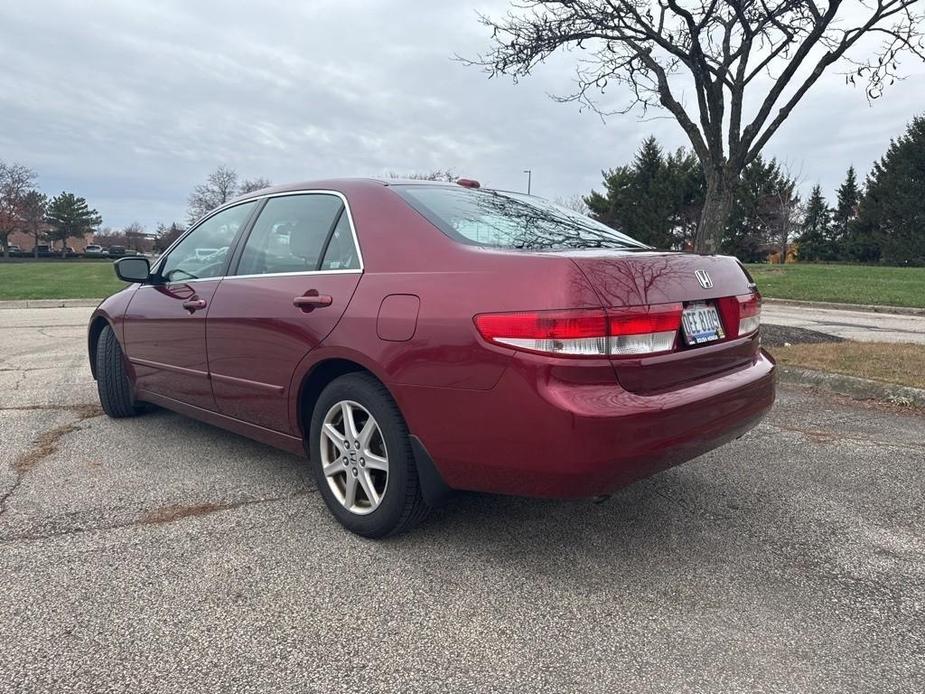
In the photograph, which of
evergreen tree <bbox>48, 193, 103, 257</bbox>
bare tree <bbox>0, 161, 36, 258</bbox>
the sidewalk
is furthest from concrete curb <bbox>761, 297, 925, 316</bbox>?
evergreen tree <bbox>48, 193, 103, 257</bbox>

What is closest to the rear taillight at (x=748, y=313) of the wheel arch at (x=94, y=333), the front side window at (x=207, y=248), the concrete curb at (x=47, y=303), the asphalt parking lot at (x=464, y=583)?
the asphalt parking lot at (x=464, y=583)

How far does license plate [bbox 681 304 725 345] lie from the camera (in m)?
2.48

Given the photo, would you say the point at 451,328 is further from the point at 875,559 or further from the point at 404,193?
the point at 875,559

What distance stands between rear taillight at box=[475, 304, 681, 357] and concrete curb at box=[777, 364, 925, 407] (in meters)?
4.01

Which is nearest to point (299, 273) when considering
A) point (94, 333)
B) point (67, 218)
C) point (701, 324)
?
point (701, 324)

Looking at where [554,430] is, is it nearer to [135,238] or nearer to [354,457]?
[354,457]

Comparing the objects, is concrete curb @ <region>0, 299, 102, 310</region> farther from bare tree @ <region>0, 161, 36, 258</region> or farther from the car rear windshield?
bare tree @ <region>0, 161, 36, 258</region>

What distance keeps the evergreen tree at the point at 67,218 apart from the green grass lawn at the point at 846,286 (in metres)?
74.4

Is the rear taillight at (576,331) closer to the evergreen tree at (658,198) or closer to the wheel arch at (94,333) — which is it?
the wheel arch at (94,333)

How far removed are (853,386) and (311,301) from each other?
479 centimetres

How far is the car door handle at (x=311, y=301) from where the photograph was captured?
9.18 feet

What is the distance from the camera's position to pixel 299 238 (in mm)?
3195

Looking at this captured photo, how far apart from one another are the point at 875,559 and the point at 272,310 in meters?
2.78

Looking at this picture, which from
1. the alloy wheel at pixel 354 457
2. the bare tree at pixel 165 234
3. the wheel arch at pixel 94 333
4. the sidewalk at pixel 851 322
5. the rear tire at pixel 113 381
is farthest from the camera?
the bare tree at pixel 165 234
